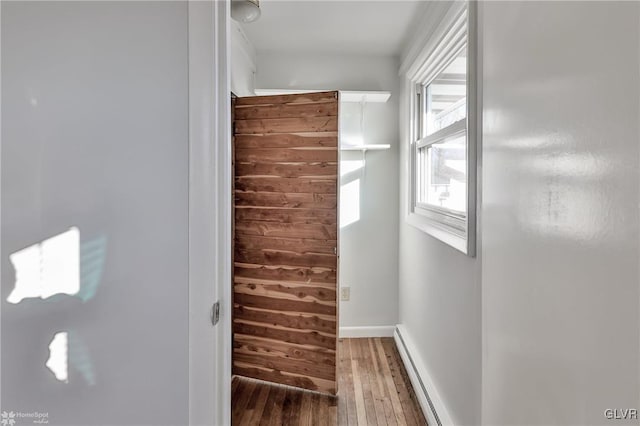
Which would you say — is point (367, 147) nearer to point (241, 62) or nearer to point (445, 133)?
point (445, 133)

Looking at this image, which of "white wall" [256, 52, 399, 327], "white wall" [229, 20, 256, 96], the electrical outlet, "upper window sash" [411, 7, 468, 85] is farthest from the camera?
the electrical outlet

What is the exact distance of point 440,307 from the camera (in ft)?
6.40

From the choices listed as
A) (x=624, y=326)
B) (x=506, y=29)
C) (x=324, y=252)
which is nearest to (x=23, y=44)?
(x=506, y=29)

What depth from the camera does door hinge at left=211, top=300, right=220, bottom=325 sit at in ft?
3.13

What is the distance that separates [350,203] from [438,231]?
Answer: 3.82ft

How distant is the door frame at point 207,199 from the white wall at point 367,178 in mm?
2067

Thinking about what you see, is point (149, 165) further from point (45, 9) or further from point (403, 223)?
point (403, 223)

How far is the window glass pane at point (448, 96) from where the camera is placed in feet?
6.15

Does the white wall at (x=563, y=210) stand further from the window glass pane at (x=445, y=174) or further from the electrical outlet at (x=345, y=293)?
the electrical outlet at (x=345, y=293)

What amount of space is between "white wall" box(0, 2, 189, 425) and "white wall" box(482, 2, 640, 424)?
34.3 inches

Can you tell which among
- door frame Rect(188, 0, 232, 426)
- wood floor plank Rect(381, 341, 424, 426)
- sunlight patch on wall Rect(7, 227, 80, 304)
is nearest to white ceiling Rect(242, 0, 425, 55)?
door frame Rect(188, 0, 232, 426)

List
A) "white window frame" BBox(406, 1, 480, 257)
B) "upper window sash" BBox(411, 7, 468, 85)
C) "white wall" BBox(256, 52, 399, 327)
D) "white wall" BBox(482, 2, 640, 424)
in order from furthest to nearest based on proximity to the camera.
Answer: "white wall" BBox(256, 52, 399, 327)
"upper window sash" BBox(411, 7, 468, 85)
"white window frame" BBox(406, 1, 480, 257)
"white wall" BBox(482, 2, 640, 424)

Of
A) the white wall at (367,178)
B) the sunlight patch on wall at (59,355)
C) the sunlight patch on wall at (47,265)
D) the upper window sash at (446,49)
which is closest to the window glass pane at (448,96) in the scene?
the upper window sash at (446,49)

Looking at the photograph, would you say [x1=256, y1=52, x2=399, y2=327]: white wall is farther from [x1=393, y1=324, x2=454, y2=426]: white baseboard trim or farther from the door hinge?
the door hinge
